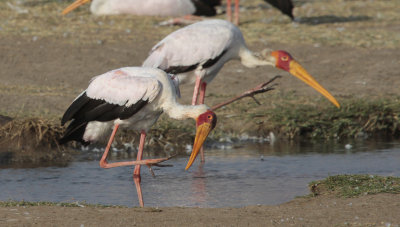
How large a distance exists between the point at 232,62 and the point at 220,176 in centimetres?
410

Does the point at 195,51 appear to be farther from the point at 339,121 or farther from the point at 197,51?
the point at 339,121

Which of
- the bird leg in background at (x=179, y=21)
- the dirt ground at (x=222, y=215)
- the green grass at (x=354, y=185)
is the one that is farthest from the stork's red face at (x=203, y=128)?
the bird leg in background at (x=179, y=21)

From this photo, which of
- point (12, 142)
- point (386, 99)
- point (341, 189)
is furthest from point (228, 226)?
point (386, 99)

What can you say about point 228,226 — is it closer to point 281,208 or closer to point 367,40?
point 281,208

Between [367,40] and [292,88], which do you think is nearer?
[292,88]

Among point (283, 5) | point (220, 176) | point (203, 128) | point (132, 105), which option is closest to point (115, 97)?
point (132, 105)

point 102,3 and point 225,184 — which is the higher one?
point 102,3

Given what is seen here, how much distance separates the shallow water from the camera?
4883mm

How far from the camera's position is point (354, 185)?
480 cm

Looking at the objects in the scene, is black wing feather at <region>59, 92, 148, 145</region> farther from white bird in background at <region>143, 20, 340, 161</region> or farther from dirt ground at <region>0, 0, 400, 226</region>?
white bird in background at <region>143, 20, 340, 161</region>

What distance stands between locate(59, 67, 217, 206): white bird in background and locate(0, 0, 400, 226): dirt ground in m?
0.91

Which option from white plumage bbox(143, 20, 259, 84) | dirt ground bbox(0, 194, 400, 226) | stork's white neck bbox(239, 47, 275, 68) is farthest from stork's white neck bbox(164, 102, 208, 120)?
stork's white neck bbox(239, 47, 275, 68)

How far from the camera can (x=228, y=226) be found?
12.0ft

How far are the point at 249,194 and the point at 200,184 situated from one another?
0.45m
